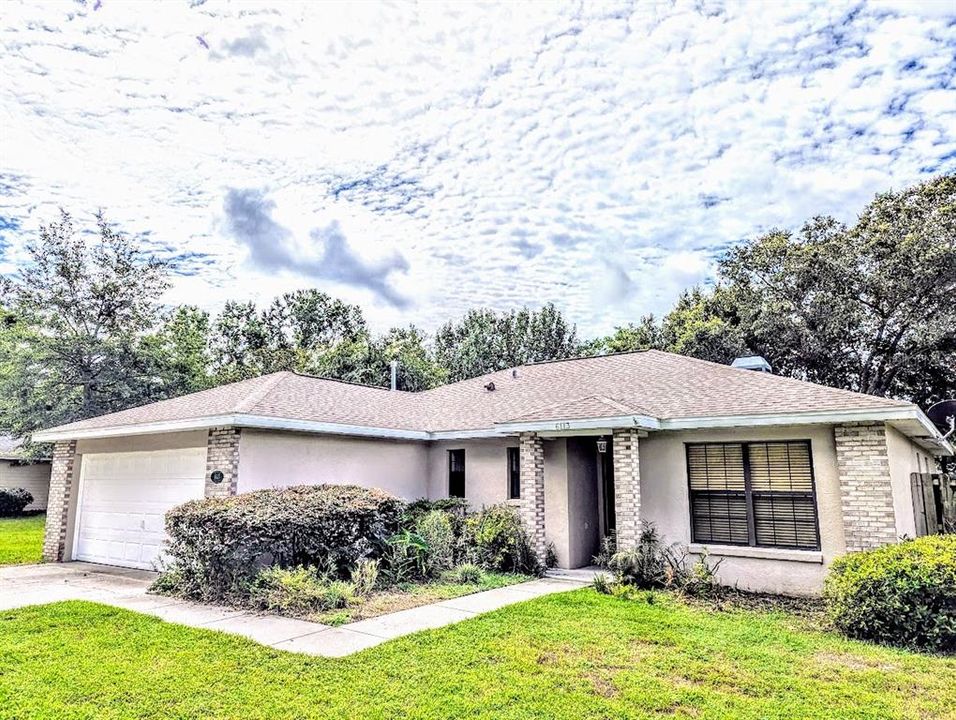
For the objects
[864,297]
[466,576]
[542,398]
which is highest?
[864,297]

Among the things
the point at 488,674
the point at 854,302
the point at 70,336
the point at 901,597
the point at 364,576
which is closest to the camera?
the point at 488,674

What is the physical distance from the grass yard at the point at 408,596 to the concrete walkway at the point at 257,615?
0.20 meters

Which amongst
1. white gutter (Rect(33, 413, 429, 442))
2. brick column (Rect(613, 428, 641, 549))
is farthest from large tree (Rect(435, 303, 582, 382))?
brick column (Rect(613, 428, 641, 549))

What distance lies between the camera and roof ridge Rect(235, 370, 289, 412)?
35.2ft

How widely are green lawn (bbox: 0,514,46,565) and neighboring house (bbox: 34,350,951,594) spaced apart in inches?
33.5

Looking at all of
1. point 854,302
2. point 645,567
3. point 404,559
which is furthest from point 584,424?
point 854,302

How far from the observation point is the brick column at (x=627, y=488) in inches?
386

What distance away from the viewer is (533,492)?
11.2 m

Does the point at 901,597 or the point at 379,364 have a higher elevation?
the point at 379,364

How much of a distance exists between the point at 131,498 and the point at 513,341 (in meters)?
27.1

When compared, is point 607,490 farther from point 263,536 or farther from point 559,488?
point 263,536

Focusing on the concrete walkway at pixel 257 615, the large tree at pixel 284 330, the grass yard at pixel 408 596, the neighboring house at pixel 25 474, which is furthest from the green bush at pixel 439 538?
the large tree at pixel 284 330

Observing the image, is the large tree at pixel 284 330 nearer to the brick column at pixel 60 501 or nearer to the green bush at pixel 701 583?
the brick column at pixel 60 501

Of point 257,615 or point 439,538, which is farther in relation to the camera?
point 439,538
